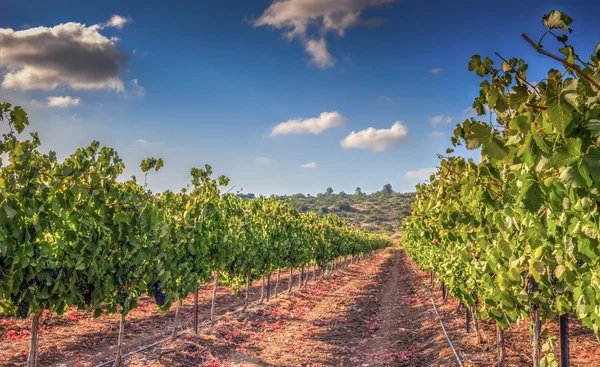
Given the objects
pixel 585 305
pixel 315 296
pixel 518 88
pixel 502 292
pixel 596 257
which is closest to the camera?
pixel 518 88

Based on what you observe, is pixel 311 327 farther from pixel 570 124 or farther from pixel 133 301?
pixel 570 124

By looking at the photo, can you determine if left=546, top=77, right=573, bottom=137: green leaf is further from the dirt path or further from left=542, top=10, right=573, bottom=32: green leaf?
the dirt path

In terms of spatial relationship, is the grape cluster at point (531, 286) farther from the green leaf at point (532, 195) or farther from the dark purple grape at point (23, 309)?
the dark purple grape at point (23, 309)

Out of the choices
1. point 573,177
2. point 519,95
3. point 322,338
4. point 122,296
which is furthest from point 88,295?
point 322,338

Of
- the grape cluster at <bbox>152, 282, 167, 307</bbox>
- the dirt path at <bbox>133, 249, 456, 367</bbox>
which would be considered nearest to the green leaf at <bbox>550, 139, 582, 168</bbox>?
the grape cluster at <bbox>152, 282, 167, 307</bbox>

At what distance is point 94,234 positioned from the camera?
770 cm

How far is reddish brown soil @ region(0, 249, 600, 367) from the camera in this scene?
11453mm

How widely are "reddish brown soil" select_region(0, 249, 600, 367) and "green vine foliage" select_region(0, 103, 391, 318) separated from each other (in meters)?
2.34

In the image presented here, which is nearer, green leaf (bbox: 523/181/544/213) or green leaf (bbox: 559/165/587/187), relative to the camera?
green leaf (bbox: 559/165/587/187)

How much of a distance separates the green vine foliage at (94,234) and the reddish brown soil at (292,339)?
2.34 m

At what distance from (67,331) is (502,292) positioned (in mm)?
15076

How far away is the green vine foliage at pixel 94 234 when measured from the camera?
5.78 meters

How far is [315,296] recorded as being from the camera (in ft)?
82.1

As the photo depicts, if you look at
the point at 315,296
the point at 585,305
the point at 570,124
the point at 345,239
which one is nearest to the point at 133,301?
the point at 585,305
